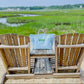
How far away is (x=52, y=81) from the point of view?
1496 mm

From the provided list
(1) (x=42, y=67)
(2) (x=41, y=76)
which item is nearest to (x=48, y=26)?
(1) (x=42, y=67)

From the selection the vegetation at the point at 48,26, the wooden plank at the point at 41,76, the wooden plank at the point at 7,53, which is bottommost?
the vegetation at the point at 48,26

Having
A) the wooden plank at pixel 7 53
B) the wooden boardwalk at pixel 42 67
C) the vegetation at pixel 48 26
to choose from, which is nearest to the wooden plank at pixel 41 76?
the wooden boardwalk at pixel 42 67

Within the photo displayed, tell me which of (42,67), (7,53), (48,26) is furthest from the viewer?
(48,26)

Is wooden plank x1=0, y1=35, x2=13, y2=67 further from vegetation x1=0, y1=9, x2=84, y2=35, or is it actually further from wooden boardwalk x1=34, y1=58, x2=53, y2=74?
vegetation x1=0, y1=9, x2=84, y2=35

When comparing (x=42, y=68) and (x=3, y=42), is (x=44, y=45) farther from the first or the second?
(x=3, y=42)

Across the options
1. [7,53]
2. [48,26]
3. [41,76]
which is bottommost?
[48,26]

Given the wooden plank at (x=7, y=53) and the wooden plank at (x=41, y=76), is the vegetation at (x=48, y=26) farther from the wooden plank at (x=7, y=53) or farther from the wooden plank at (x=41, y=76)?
the wooden plank at (x=7, y=53)

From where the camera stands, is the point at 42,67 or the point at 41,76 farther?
the point at 42,67

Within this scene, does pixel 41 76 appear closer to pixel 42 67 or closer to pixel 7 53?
pixel 42 67

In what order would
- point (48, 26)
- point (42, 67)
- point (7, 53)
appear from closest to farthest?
1. point (7, 53)
2. point (42, 67)
3. point (48, 26)

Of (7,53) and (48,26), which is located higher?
(7,53)

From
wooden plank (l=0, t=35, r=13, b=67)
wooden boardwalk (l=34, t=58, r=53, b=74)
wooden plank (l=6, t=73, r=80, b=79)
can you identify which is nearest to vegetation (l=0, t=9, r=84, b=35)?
wooden boardwalk (l=34, t=58, r=53, b=74)

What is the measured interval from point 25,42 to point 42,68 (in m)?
0.50
